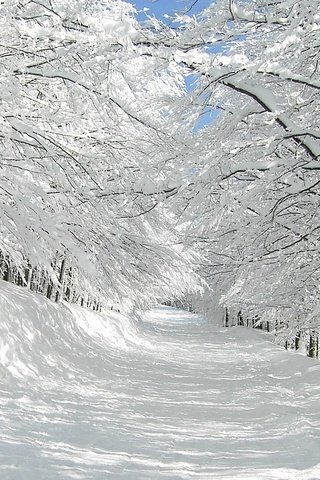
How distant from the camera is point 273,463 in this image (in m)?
4.40

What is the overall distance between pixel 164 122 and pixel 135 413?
4.00 m

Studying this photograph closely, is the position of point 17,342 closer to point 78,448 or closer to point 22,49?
point 78,448

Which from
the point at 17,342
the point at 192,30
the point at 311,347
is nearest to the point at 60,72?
the point at 192,30

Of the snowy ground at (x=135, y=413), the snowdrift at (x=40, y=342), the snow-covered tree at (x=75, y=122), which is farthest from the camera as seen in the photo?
the snowdrift at (x=40, y=342)

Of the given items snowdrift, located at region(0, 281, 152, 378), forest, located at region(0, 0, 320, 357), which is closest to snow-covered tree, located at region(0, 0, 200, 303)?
forest, located at region(0, 0, 320, 357)

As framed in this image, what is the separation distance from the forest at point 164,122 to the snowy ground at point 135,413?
1.62 m

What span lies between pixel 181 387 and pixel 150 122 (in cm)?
538

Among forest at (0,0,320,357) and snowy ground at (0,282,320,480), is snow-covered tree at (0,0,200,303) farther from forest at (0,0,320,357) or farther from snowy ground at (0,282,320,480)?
snowy ground at (0,282,320,480)

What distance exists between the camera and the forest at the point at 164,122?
4250mm

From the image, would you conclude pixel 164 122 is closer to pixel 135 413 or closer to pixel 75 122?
pixel 75 122

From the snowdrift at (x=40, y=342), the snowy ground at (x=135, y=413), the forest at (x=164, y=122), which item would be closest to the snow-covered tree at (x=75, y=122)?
the forest at (x=164, y=122)

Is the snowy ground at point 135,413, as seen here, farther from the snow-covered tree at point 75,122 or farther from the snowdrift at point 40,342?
the snow-covered tree at point 75,122

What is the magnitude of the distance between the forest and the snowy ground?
162cm

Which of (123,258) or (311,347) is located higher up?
(123,258)
